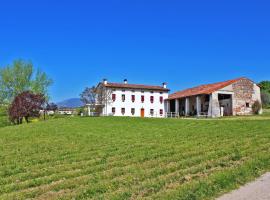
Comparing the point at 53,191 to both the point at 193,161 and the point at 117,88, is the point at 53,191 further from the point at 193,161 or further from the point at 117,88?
the point at 117,88

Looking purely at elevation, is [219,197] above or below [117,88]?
below

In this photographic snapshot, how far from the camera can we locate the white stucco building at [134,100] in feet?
206

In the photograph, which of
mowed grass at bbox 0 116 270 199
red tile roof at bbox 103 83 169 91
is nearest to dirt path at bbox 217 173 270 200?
mowed grass at bbox 0 116 270 199

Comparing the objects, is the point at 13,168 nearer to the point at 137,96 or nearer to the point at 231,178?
the point at 231,178

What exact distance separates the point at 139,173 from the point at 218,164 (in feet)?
7.14

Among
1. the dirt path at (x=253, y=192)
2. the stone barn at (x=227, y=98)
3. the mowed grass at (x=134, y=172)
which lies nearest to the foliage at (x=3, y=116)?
the stone barn at (x=227, y=98)

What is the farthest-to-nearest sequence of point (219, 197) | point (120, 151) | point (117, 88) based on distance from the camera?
point (117, 88)
point (120, 151)
point (219, 197)

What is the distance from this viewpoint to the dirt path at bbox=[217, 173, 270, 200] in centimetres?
609

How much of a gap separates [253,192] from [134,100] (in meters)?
58.8

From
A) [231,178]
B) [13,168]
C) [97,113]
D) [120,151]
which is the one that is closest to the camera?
[231,178]

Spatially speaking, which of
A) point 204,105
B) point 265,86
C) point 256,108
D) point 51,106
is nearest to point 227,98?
point 204,105

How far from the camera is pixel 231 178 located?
731 centimetres

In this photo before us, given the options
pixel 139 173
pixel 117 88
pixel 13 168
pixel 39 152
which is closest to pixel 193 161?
pixel 139 173

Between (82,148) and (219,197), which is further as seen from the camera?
(82,148)
